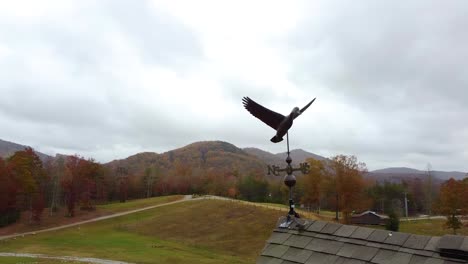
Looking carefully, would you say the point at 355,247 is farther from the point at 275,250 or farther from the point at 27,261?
the point at 27,261

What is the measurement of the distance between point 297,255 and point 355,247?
88 cm

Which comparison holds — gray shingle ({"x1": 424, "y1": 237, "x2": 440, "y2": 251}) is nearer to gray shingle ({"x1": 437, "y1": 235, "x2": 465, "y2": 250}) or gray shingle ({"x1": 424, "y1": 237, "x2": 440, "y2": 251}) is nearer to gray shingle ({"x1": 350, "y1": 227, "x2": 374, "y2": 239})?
gray shingle ({"x1": 437, "y1": 235, "x2": 465, "y2": 250})

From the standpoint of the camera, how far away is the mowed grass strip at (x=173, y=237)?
110 ft

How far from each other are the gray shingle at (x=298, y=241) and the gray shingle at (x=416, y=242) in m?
1.51

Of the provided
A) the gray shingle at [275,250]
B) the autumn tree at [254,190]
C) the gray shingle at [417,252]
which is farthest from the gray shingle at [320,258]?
the autumn tree at [254,190]

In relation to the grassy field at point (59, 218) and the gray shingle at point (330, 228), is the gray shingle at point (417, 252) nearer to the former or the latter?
the gray shingle at point (330, 228)

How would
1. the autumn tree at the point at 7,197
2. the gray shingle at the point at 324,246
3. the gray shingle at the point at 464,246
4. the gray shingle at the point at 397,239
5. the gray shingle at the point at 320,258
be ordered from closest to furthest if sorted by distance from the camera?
1. the gray shingle at the point at 464,246
2. the gray shingle at the point at 397,239
3. the gray shingle at the point at 320,258
4. the gray shingle at the point at 324,246
5. the autumn tree at the point at 7,197

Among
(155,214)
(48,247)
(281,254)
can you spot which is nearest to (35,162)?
(155,214)

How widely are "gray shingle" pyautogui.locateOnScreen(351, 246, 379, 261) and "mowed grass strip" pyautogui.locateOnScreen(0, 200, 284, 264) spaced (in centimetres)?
2657

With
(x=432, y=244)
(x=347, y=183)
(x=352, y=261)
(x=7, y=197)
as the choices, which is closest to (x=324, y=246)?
(x=352, y=261)

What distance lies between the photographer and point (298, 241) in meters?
5.82

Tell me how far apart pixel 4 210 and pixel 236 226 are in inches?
1369

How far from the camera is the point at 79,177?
65250mm

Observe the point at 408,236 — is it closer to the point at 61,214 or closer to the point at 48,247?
the point at 48,247
